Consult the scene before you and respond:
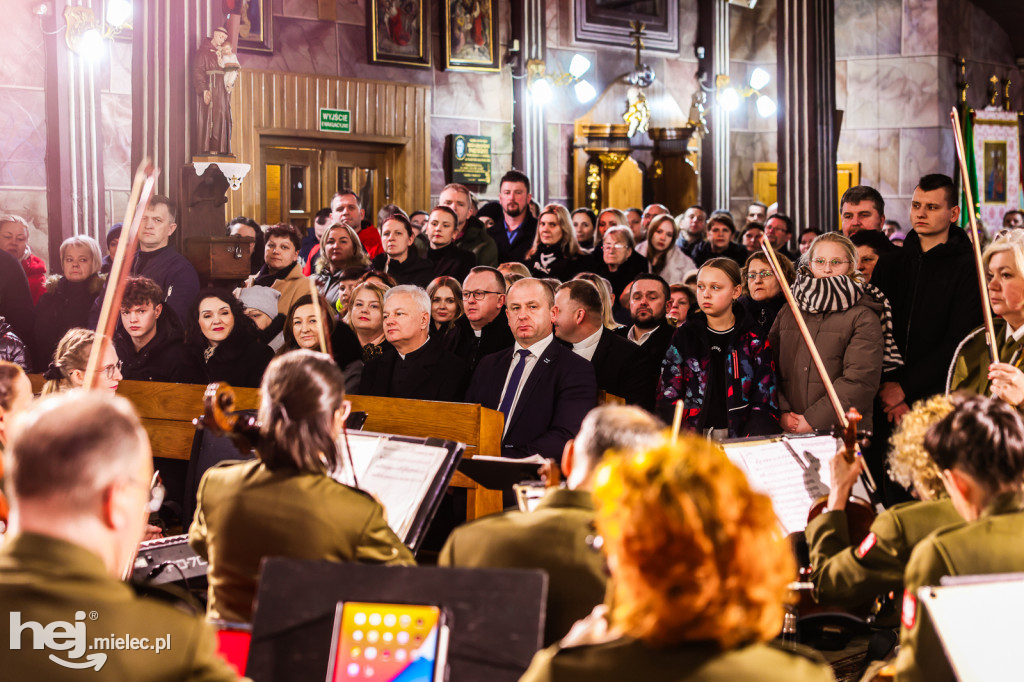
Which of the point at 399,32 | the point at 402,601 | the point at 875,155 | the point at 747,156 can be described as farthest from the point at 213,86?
the point at 875,155

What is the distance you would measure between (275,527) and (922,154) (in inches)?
501

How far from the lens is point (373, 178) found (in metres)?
12.0

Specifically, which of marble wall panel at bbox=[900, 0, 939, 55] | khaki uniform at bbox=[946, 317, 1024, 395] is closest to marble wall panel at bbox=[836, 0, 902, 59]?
marble wall panel at bbox=[900, 0, 939, 55]

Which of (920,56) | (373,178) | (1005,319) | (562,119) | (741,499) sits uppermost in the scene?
(920,56)

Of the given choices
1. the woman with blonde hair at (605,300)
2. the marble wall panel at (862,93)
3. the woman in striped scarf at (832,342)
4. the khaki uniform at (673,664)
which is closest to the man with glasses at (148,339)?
the woman with blonde hair at (605,300)

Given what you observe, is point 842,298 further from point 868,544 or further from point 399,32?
point 399,32

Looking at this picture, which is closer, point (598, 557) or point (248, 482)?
point (598, 557)

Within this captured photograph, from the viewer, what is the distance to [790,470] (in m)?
→ 2.91

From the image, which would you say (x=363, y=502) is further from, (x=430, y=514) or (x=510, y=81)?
(x=510, y=81)

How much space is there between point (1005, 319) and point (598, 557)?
221 cm

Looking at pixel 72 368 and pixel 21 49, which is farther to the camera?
pixel 21 49

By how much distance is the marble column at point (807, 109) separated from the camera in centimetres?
859

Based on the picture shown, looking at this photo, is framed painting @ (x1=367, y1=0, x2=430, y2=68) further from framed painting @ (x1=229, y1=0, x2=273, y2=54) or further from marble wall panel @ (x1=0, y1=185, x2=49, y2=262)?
marble wall panel @ (x1=0, y1=185, x2=49, y2=262)

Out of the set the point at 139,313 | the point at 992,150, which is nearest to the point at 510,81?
the point at 992,150
